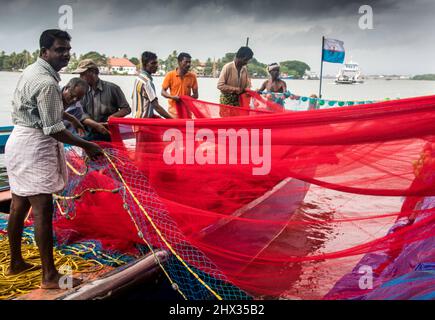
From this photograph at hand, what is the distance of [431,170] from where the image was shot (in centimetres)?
229

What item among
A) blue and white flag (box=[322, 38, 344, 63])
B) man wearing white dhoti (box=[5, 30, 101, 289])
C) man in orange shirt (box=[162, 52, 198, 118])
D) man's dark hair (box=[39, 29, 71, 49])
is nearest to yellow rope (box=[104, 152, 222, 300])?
man wearing white dhoti (box=[5, 30, 101, 289])

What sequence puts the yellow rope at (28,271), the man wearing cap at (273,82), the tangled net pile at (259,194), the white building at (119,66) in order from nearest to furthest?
the tangled net pile at (259,194)
the yellow rope at (28,271)
the man wearing cap at (273,82)
the white building at (119,66)

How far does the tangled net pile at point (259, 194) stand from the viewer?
2.31 metres

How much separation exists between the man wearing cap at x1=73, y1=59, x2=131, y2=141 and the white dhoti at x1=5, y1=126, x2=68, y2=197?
1602 mm

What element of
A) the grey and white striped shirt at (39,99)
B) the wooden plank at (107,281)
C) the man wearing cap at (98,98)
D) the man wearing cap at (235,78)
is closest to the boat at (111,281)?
the wooden plank at (107,281)

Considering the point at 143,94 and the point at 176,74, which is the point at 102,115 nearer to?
the point at 143,94

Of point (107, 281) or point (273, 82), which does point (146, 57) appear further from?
point (273, 82)

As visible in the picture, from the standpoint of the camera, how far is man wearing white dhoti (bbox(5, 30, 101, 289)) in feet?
7.78

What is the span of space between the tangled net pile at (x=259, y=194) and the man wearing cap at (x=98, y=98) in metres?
0.89

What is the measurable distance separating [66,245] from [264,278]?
5.71ft

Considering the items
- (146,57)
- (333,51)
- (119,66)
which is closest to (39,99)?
(146,57)

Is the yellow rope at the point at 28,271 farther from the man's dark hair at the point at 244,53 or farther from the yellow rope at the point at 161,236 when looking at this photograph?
the man's dark hair at the point at 244,53

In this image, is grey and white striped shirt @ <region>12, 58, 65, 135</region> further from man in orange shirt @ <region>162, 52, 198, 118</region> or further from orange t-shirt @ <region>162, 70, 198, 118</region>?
orange t-shirt @ <region>162, 70, 198, 118</region>
